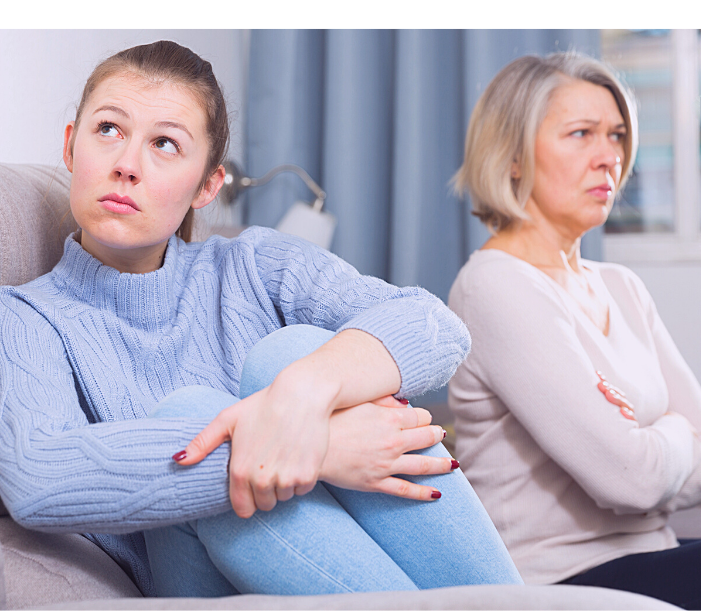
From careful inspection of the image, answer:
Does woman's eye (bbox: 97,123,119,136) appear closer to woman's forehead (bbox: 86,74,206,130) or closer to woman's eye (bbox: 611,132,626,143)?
woman's forehead (bbox: 86,74,206,130)

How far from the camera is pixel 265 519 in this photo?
630 mm

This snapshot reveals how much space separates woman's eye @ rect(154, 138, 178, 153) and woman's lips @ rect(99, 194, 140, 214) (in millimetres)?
91

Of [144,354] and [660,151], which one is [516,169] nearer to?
[144,354]

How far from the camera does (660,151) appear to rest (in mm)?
2385

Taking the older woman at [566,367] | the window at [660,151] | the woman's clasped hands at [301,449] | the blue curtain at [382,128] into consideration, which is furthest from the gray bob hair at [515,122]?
the window at [660,151]

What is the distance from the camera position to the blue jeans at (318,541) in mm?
620

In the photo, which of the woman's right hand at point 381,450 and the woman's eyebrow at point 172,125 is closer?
the woman's right hand at point 381,450

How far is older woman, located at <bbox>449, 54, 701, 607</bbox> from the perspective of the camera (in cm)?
100

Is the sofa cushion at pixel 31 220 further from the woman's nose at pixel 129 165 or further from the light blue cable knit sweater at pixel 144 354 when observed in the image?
the woman's nose at pixel 129 165

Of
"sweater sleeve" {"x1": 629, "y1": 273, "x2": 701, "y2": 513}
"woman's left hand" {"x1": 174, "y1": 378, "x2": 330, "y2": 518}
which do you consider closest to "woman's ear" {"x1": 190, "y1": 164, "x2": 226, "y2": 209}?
"woman's left hand" {"x1": 174, "y1": 378, "x2": 330, "y2": 518}

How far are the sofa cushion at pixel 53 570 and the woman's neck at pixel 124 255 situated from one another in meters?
0.36

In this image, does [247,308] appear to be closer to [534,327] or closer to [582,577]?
[534,327]

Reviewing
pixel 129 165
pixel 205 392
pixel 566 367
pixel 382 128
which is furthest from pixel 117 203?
pixel 382 128

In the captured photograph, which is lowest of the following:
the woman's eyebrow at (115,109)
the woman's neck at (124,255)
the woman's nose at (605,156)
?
Answer: the woman's neck at (124,255)
